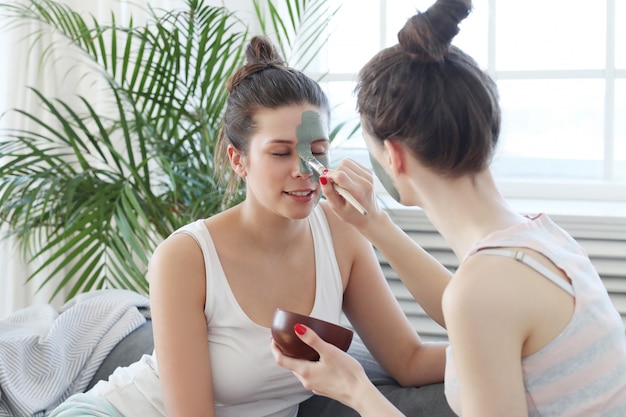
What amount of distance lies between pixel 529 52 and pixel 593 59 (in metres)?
0.21

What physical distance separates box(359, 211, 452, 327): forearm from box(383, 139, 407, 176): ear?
1.35 feet

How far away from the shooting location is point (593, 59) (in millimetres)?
2953

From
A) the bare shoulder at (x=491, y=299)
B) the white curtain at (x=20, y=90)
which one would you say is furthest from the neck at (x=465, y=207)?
the white curtain at (x=20, y=90)

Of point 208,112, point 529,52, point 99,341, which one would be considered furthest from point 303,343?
point 529,52

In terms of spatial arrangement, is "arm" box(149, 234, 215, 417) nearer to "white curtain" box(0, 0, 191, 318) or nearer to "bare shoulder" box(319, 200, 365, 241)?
"bare shoulder" box(319, 200, 365, 241)

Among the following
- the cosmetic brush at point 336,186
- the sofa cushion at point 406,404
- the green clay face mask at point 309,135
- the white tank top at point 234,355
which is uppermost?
the green clay face mask at point 309,135

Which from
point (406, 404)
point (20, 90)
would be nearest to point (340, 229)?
point (406, 404)

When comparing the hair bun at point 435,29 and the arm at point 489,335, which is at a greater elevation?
the hair bun at point 435,29

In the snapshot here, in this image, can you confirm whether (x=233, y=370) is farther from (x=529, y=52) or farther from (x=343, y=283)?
(x=529, y=52)

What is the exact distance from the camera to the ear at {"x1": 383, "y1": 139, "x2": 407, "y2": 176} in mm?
1229

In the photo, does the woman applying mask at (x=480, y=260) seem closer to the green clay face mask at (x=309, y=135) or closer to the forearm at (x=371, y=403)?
the forearm at (x=371, y=403)

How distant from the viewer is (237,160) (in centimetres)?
188

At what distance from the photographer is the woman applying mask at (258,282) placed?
1.73m

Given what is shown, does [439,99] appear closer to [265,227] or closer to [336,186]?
[336,186]
